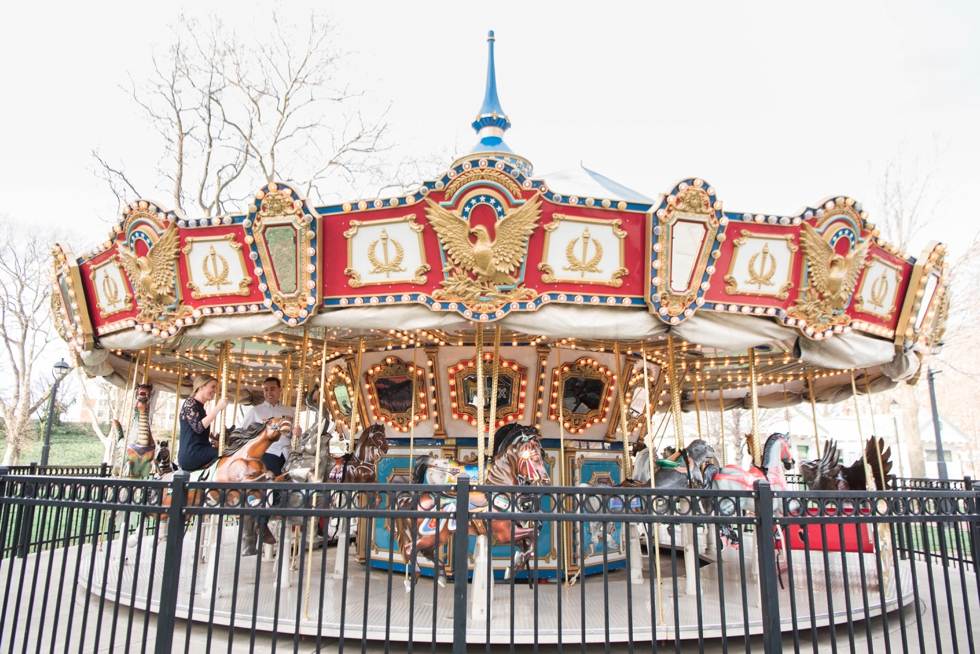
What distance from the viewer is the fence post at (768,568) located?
3660mm

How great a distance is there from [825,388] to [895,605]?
16.1 feet

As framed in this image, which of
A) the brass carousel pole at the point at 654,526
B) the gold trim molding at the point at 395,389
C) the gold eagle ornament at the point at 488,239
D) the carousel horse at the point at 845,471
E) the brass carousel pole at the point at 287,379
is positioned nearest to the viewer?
the brass carousel pole at the point at 654,526

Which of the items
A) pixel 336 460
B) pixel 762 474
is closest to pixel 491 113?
pixel 336 460

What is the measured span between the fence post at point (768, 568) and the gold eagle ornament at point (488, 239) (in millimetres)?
2466

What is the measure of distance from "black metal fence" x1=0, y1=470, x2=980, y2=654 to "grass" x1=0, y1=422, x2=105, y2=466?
2172cm

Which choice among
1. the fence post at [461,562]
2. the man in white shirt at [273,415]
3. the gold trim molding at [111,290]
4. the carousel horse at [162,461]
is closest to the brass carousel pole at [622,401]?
the fence post at [461,562]

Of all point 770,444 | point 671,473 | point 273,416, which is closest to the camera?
point 671,473

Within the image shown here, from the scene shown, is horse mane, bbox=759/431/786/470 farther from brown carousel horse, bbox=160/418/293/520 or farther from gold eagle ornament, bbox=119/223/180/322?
gold eagle ornament, bbox=119/223/180/322

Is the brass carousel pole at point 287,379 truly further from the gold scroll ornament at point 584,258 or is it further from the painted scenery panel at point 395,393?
the gold scroll ornament at point 584,258

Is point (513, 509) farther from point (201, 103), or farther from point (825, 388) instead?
point (201, 103)

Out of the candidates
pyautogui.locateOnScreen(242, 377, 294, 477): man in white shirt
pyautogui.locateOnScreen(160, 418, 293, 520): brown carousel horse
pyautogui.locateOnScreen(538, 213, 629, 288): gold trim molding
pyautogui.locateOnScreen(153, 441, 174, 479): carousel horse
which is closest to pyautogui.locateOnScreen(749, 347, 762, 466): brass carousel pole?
pyautogui.locateOnScreen(538, 213, 629, 288): gold trim molding

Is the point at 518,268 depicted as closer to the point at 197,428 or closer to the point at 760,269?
the point at 760,269

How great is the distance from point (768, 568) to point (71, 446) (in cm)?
→ 3091

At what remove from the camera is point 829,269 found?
561 cm
